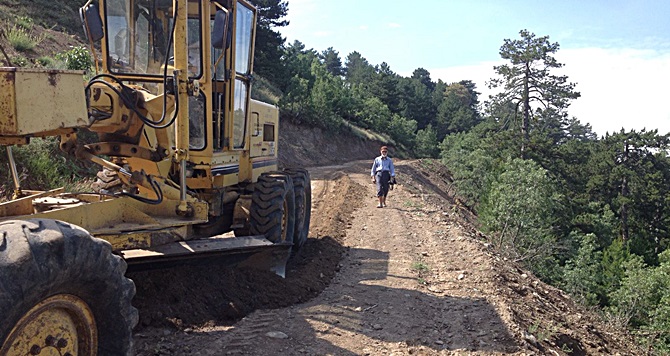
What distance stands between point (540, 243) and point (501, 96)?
21.3m

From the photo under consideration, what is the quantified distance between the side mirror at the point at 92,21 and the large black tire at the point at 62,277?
3.42m

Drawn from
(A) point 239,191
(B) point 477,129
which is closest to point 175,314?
(A) point 239,191

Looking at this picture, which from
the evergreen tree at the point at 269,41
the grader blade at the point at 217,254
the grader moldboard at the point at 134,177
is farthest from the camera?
the evergreen tree at the point at 269,41

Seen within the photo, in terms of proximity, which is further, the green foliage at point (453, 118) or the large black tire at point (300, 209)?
the green foliage at point (453, 118)

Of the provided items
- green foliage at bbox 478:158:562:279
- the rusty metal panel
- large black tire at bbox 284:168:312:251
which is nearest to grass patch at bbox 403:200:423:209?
large black tire at bbox 284:168:312:251

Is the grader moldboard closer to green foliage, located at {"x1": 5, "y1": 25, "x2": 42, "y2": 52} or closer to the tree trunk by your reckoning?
green foliage, located at {"x1": 5, "y1": 25, "x2": 42, "y2": 52}

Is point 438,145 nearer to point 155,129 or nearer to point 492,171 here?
point 492,171

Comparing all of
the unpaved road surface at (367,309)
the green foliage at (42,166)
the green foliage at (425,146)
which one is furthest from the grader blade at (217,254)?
the green foliage at (425,146)

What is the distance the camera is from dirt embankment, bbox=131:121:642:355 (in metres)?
5.10

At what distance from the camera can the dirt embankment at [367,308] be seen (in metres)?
5.10

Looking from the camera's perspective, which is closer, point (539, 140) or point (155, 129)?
point (155, 129)

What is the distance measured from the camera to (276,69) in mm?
37062

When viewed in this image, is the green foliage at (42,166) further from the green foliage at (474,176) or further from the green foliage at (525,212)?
the green foliage at (474,176)

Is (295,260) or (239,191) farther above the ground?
(239,191)
